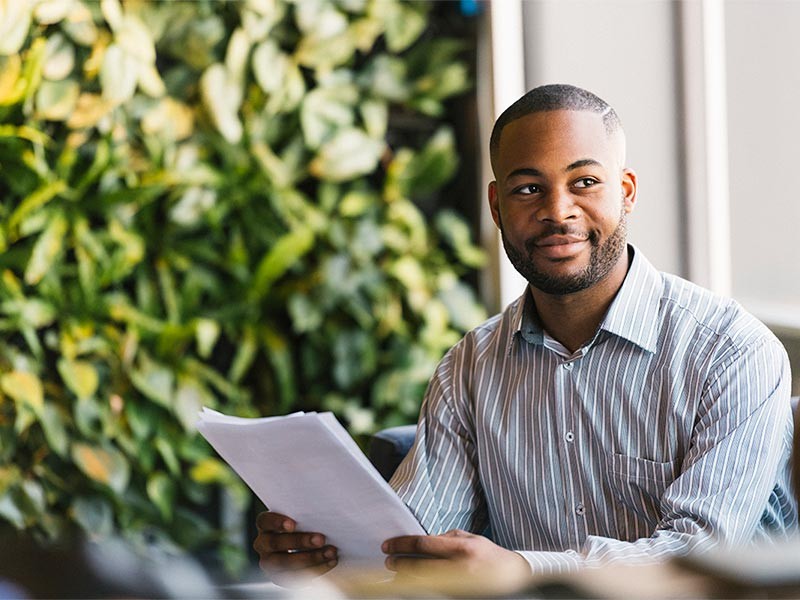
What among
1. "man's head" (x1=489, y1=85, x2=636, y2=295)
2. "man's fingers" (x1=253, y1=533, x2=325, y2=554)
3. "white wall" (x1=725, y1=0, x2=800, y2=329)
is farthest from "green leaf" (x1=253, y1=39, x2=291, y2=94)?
"man's fingers" (x1=253, y1=533, x2=325, y2=554)

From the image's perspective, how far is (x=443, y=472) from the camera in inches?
61.4

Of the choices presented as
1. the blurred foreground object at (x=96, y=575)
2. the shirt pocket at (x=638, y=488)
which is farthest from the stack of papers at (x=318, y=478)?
the blurred foreground object at (x=96, y=575)

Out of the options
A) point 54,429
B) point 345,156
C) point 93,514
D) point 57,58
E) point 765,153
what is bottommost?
point 93,514

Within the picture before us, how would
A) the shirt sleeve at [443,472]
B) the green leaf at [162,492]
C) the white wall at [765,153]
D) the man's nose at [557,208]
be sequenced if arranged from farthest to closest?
the green leaf at [162,492]
the white wall at [765,153]
the shirt sleeve at [443,472]
the man's nose at [557,208]

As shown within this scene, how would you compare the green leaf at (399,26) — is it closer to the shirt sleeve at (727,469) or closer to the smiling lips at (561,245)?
the smiling lips at (561,245)

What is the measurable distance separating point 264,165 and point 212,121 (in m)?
0.19

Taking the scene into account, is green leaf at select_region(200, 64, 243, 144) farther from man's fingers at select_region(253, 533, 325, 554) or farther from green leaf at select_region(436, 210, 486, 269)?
man's fingers at select_region(253, 533, 325, 554)

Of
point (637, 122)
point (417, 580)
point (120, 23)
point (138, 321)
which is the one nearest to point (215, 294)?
point (138, 321)

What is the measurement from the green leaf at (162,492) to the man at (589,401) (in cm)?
148

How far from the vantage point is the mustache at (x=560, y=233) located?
143 centimetres

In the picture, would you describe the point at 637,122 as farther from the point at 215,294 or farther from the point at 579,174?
the point at 579,174

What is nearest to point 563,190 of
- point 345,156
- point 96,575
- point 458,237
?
point 96,575

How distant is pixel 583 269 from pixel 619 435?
23 centimetres

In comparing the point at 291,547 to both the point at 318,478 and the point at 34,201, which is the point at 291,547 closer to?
the point at 318,478
